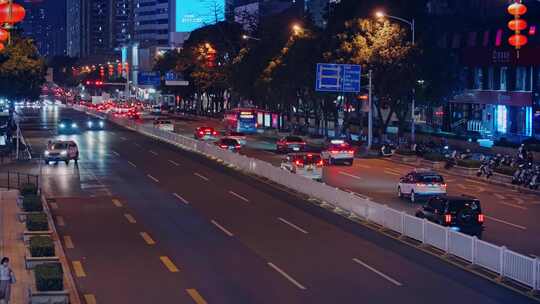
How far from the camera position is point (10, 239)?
32375mm

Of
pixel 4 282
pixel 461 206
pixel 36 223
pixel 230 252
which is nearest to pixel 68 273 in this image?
pixel 4 282

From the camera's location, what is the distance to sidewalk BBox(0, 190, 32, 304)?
79.5 ft

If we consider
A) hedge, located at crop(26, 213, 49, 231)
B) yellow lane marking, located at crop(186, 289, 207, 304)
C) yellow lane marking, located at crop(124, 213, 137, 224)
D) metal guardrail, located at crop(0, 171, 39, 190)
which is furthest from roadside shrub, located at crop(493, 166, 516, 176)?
yellow lane marking, located at crop(186, 289, 207, 304)

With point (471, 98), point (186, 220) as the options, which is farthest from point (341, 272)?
point (471, 98)

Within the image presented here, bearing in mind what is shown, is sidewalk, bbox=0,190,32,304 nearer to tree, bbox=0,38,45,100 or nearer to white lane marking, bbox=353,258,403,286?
white lane marking, bbox=353,258,403,286

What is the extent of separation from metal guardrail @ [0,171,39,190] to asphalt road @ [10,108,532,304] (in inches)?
43.9

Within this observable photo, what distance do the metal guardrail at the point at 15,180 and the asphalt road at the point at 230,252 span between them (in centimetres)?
112

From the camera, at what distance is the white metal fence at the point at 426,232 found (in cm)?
2531

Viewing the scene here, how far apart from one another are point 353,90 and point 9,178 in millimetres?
31621

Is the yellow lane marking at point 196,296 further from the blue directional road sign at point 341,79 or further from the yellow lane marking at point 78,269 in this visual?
the blue directional road sign at point 341,79

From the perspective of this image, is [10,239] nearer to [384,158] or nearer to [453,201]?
[453,201]

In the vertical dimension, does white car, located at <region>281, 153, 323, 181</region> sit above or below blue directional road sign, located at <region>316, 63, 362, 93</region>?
below

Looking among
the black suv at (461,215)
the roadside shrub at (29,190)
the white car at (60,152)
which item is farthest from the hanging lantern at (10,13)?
the white car at (60,152)

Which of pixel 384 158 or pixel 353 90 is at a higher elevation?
pixel 353 90
